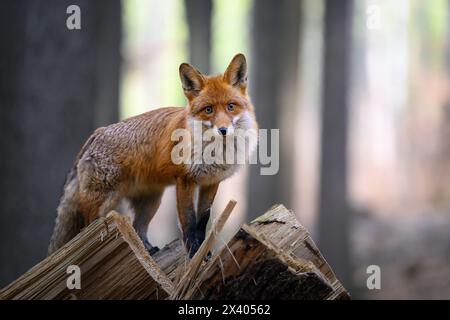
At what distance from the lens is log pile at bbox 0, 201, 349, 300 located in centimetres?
419

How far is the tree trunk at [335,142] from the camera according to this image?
17.0 meters

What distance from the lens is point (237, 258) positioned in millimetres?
4180

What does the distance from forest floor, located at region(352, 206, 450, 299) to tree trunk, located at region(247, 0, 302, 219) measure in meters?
3.55

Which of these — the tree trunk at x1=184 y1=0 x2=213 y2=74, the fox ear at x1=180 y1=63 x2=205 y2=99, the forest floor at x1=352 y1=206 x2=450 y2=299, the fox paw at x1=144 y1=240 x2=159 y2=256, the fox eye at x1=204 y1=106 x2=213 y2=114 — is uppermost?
the tree trunk at x1=184 y1=0 x2=213 y2=74

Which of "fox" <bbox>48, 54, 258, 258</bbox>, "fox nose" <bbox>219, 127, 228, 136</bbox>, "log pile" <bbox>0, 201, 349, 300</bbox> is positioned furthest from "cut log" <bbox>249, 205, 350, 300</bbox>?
"fox" <bbox>48, 54, 258, 258</bbox>

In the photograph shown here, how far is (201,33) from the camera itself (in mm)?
17016

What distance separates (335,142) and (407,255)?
431 centimetres

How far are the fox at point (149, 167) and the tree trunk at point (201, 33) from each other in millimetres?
11158

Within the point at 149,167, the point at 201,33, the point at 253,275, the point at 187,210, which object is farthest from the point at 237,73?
the point at 201,33

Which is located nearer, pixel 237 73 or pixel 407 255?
pixel 237 73

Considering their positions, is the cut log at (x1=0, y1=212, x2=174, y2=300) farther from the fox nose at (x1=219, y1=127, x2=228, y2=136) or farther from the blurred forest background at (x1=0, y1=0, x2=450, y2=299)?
the blurred forest background at (x1=0, y1=0, x2=450, y2=299)

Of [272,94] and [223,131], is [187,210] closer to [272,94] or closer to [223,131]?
[223,131]

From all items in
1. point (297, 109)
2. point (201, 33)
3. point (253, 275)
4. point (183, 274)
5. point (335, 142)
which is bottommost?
point (183, 274)

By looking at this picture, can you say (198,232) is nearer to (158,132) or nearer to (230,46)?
(158,132)
